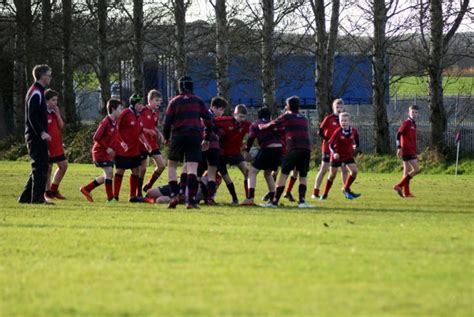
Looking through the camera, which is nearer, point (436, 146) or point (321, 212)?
point (321, 212)

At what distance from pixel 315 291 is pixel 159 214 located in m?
8.54

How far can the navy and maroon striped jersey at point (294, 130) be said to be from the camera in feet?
62.6

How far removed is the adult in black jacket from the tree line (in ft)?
68.6

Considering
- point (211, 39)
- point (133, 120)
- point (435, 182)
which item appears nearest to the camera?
point (133, 120)

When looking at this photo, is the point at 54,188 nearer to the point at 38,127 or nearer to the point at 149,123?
the point at 149,123

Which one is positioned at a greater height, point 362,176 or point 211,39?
point 211,39

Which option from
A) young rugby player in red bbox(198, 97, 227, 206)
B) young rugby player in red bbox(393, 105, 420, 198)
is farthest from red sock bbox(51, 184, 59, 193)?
young rugby player in red bbox(393, 105, 420, 198)

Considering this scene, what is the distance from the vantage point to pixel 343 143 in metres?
22.2

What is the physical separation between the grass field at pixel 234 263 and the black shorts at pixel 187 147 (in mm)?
925

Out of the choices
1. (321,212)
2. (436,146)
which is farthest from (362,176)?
(321,212)

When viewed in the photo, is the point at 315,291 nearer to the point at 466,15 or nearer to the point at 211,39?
the point at 466,15

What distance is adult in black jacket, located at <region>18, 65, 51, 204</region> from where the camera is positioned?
1831cm

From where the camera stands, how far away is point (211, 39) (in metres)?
50.9

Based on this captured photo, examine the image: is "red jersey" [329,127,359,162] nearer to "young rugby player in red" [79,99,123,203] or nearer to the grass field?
"young rugby player in red" [79,99,123,203]
